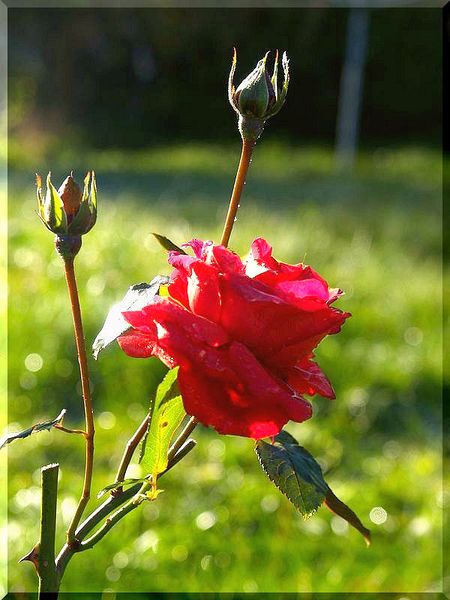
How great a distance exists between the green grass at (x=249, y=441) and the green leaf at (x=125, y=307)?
54 centimetres

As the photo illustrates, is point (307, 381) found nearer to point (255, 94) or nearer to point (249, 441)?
point (255, 94)

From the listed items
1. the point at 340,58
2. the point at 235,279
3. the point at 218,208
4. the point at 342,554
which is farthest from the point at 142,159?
the point at 235,279

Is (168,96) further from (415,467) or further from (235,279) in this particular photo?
(235,279)

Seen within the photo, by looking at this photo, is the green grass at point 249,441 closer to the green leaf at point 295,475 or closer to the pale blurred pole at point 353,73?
the green leaf at point 295,475

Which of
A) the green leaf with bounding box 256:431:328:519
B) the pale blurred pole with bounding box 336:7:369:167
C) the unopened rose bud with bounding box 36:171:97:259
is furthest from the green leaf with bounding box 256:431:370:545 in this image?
the pale blurred pole with bounding box 336:7:369:167

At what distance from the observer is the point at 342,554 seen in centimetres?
94

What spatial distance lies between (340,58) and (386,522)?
5.04 metres

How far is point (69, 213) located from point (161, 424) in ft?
0.25

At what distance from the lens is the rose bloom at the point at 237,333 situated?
283mm

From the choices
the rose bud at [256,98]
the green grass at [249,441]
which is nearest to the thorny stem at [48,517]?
the rose bud at [256,98]

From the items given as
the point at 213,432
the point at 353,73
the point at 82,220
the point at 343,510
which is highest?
the point at 353,73

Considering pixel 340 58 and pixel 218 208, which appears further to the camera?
pixel 340 58

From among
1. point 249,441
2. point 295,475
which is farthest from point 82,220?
point 249,441

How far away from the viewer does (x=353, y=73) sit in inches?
222
